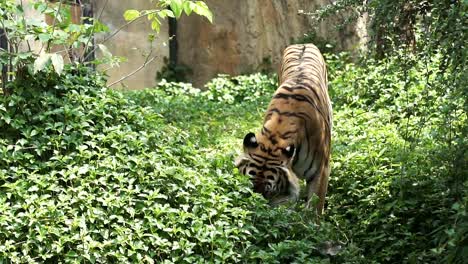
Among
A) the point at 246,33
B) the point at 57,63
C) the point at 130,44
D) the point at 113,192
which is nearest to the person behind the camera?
the point at 113,192

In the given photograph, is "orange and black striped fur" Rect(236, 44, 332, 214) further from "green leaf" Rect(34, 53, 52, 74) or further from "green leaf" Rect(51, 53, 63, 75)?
"green leaf" Rect(34, 53, 52, 74)

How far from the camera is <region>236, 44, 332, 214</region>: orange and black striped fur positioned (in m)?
5.73

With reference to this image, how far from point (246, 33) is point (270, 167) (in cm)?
688

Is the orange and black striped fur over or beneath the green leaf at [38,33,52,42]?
beneath

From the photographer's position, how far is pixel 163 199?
4.95 meters

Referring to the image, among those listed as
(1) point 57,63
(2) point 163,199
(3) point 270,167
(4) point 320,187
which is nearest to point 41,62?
(1) point 57,63

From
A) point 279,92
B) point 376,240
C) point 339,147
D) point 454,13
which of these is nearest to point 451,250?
Answer: point 376,240

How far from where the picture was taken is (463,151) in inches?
185

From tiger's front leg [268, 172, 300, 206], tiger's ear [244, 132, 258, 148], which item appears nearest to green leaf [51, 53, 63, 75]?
tiger's ear [244, 132, 258, 148]

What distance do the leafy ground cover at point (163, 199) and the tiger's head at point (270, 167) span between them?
15 centimetres

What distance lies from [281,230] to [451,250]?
119cm

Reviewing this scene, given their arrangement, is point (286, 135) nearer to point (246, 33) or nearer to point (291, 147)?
point (291, 147)

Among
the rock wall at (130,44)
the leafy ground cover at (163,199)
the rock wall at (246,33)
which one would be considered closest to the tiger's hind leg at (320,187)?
the leafy ground cover at (163,199)

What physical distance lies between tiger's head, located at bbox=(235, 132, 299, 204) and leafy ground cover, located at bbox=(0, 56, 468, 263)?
151 millimetres
